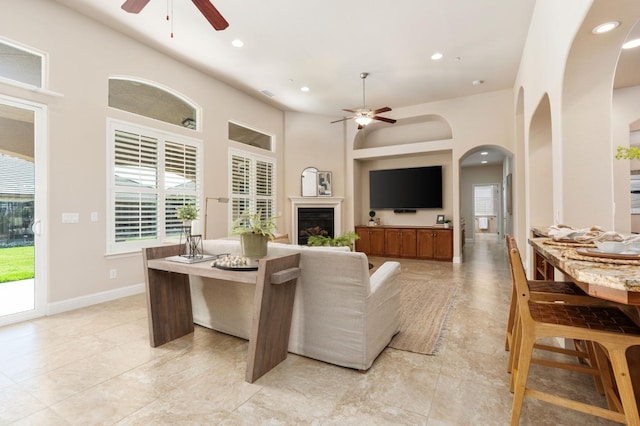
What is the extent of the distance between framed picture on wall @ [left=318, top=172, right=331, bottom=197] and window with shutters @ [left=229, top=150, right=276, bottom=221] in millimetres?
1142

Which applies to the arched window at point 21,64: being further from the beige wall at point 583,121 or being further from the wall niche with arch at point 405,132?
the wall niche with arch at point 405,132

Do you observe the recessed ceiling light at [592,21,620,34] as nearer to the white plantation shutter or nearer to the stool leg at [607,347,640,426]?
the stool leg at [607,347,640,426]

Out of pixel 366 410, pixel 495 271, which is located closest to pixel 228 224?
pixel 366 410

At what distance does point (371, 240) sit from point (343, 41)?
4585mm

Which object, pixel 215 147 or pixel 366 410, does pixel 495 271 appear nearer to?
pixel 366 410

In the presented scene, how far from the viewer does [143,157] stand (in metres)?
4.41

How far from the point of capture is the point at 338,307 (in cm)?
223

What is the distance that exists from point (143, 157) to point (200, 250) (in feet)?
7.76

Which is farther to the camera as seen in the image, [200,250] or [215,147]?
[215,147]

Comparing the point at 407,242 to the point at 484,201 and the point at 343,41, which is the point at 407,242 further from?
the point at 484,201

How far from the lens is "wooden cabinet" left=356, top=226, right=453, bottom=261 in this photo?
6.70m

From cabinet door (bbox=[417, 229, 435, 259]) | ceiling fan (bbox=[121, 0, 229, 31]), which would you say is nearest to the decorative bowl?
ceiling fan (bbox=[121, 0, 229, 31])

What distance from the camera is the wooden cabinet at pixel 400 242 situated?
7074mm

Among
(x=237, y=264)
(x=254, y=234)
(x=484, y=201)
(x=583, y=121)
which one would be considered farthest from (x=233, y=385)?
(x=484, y=201)
